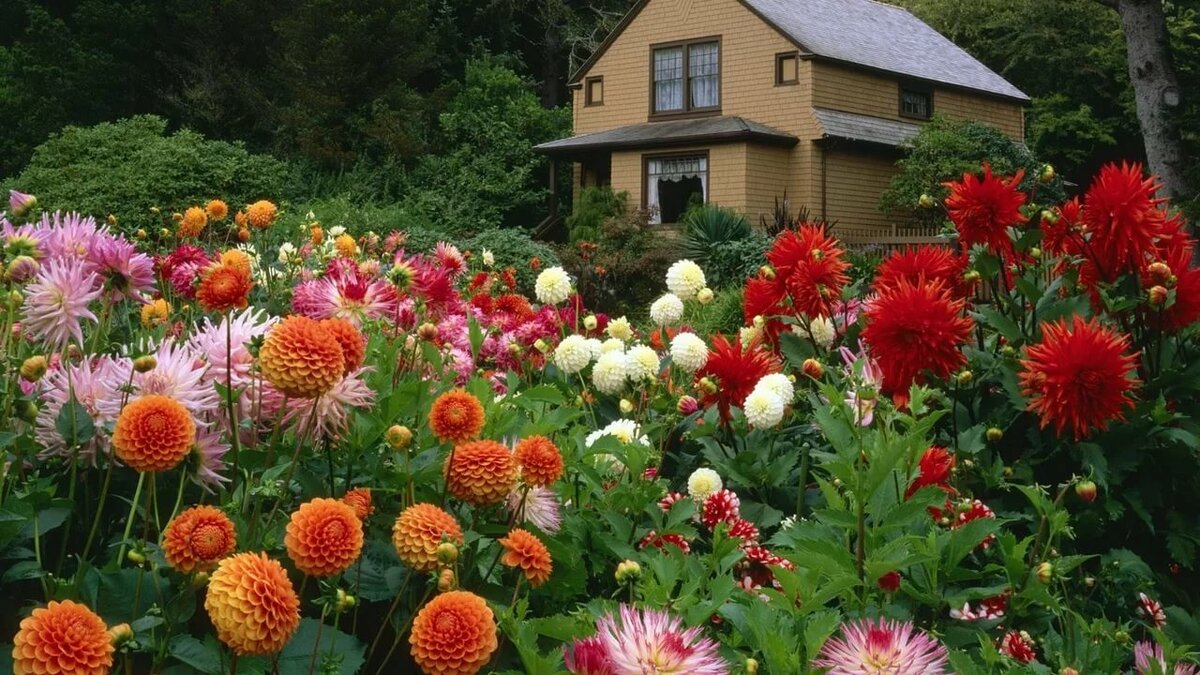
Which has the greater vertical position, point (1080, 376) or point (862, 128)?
point (862, 128)

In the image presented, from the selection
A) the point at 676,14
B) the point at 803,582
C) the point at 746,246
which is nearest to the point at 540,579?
the point at 803,582

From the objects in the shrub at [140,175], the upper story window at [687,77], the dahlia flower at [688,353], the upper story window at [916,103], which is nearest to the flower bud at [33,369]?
the dahlia flower at [688,353]

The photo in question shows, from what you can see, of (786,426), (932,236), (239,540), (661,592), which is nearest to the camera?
(661,592)

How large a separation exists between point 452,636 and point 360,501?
34cm

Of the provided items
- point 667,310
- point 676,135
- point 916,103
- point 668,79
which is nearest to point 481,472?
point 667,310

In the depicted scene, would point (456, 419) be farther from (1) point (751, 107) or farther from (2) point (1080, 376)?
(1) point (751, 107)

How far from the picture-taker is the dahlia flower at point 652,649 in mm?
1211

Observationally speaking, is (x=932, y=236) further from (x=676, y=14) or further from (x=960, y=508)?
(x=960, y=508)

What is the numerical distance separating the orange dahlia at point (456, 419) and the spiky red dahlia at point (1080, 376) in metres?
1.13

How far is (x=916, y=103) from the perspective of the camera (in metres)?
24.1

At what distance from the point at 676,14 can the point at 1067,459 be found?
69.6 ft

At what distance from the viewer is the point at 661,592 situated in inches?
57.6

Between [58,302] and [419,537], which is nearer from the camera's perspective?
[419,537]

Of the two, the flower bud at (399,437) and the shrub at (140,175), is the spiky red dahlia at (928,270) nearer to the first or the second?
the flower bud at (399,437)
